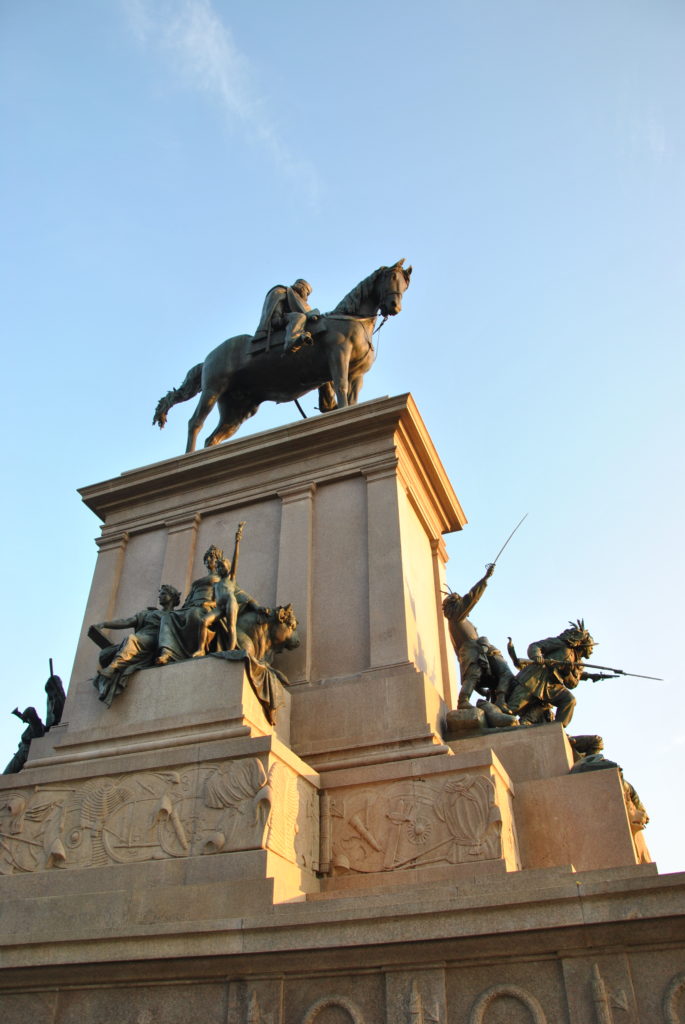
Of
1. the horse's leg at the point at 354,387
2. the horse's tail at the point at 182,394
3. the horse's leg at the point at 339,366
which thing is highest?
the horse's tail at the point at 182,394

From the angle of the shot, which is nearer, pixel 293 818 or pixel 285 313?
pixel 293 818

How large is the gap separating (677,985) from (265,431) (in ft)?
32.9

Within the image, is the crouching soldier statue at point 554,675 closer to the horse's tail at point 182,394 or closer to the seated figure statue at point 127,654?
the seated figure statue at point 127,654

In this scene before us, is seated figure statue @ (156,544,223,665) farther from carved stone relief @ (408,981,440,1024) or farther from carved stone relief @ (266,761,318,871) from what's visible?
carved stone relief @ (408,981,440,1024)

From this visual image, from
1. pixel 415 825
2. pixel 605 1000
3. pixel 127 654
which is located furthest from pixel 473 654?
pixel 605 1000

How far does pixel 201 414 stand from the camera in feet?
55.4

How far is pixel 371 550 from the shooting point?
41.2 feet

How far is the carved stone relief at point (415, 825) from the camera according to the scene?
908 cm

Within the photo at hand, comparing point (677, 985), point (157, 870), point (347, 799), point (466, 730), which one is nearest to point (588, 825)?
point (466, 730)

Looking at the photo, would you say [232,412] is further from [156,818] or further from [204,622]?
[156,818]

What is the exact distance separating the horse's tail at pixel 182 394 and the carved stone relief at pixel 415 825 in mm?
10626

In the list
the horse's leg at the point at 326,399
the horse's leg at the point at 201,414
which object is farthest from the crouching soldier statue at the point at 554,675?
the horse's leg at the point at 201,414

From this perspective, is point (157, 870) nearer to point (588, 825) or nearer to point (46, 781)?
point (46, 781)

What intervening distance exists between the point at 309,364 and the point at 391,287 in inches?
77.7
